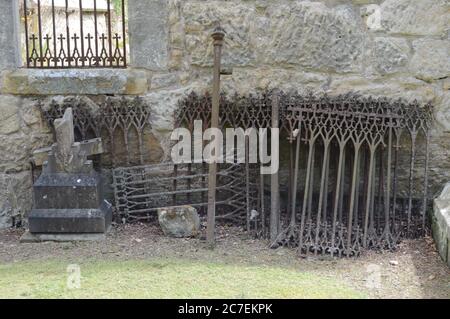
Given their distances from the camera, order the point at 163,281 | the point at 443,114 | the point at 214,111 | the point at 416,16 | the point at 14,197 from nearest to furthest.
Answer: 1. the point at 163,281
2. the point at 214,111
3. the point at 416,16
4. the point at 443,114
5. the point at 14,197

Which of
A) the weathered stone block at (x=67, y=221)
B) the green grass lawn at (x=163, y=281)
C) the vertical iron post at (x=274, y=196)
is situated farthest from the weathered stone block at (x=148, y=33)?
the green grass lawn at (x=163, y=281)

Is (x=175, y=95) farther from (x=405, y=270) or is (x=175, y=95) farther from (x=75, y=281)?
(x=405, y=270)

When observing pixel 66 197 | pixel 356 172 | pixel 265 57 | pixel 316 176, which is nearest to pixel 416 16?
pixel 265 57

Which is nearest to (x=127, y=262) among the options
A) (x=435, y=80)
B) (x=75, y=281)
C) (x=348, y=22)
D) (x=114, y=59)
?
(x=75, y=281)

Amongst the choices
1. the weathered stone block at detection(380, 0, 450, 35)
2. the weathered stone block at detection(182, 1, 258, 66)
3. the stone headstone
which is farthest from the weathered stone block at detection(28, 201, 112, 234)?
the weathered stone block at detection(380, 0, 450, 35)

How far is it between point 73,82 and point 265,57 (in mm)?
1399

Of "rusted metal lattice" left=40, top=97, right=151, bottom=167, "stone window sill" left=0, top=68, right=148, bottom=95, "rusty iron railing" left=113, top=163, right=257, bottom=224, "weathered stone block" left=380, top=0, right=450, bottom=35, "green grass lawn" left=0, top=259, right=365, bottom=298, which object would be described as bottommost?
"green grass lawn" left=0, top=259, right=365, bottom=298

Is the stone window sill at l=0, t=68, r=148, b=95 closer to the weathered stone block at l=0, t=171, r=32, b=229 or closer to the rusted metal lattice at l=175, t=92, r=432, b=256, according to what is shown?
the rusted metal lattice at l=175, t=92, r=432, b=256

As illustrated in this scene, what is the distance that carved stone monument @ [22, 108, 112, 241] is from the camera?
3.72 metres

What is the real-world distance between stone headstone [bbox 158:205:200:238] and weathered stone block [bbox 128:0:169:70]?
105 centimetres

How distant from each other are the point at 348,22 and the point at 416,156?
1085 millimetres

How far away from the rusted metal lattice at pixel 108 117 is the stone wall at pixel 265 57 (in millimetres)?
73

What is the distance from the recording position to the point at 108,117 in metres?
4.05

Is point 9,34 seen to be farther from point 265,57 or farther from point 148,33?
point 265,57
